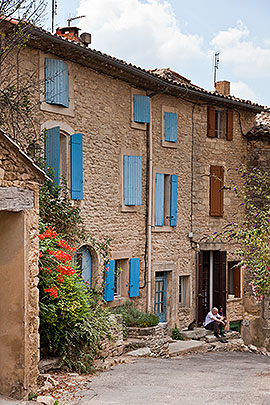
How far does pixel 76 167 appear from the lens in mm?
12086

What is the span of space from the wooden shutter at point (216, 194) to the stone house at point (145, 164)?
30 millimetres

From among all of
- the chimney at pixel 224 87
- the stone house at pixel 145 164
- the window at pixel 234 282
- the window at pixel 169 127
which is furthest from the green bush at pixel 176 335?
the chimney at pixel 224 87

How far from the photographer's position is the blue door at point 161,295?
1523 cm

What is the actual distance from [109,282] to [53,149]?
3.48 meters

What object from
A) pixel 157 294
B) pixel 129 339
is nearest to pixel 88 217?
pixel 129 339

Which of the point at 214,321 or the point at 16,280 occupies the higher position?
the point at 16,280

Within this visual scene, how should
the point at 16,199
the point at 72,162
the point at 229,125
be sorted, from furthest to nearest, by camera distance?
the point at 229,125
the point at 72,162
the point at 16,199

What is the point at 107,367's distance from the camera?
383 inches

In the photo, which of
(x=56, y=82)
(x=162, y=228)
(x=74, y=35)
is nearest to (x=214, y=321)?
(x=162, y=228)

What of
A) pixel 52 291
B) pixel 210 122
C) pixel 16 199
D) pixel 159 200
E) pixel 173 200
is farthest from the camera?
pixel 210 122

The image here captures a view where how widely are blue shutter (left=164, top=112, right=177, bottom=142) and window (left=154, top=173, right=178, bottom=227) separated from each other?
1.01 m

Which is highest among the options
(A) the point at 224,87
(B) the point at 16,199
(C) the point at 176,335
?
(A) the point at 224,87

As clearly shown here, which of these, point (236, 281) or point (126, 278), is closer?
point (126, 278)

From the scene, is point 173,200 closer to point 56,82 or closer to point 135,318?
point 135,318
